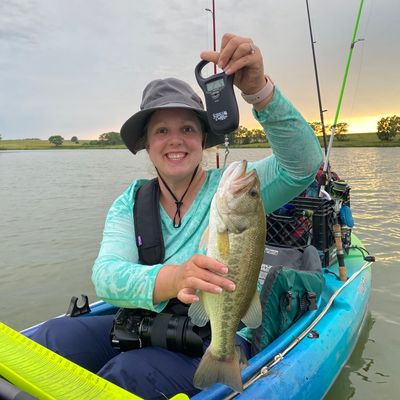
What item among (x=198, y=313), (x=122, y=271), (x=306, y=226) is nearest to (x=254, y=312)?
(x=198, y=313)

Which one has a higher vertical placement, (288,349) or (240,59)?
(240,59)

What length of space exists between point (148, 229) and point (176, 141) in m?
0.61

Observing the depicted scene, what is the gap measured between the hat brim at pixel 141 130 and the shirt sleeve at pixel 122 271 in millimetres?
569

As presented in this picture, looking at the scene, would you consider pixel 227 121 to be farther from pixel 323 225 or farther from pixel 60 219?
pixel 60 219

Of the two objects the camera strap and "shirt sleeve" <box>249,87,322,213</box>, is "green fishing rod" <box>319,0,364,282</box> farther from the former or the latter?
the camera strap

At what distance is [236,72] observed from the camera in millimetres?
1947

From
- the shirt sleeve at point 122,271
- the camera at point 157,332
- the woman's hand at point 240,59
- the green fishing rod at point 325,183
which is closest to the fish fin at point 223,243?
the shirt sleeve at point 122,271

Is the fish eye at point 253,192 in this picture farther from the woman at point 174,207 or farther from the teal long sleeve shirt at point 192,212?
the teal long sleeve shirt at point 192,212

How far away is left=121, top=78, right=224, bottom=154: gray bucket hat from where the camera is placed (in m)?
2.36

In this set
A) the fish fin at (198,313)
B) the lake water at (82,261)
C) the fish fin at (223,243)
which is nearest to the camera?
the fish fin at (223,243)

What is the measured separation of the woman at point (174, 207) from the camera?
6.09 feet

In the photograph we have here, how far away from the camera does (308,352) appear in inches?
107

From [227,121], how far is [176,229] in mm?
894

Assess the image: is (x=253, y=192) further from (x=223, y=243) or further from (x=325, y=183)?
(x=325, y=183)
